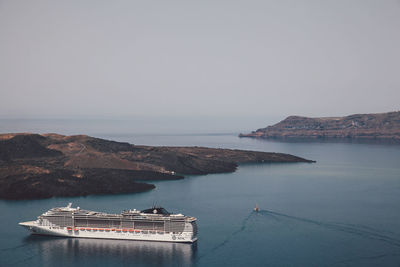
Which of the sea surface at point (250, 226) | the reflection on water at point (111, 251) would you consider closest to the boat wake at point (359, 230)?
the sea surface at point (250, 226)

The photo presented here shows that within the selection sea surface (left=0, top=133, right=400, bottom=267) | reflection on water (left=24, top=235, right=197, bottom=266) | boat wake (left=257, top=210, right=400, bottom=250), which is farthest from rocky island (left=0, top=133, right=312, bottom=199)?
boat wake (left=257, top=210, right=400, bottom=250)

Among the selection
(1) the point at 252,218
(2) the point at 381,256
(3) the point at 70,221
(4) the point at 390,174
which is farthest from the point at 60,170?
(4) the point at 390,174

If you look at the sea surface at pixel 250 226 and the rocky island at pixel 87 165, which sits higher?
the rocky island at pixel 87 165

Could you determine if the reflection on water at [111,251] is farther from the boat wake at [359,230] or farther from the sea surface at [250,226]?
the boat wake at [359,230]

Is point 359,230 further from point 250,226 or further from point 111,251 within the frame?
point 111,251

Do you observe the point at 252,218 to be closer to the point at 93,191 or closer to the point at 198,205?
the point at 198,205

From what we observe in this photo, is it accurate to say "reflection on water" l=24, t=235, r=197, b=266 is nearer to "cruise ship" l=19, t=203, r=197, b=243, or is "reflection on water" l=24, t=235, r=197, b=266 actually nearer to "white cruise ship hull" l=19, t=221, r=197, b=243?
"white cruise ship hull" l=19, t=221, r=197, b=243

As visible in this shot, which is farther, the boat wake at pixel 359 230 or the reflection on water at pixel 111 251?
the boat wake at pixel 359 230
